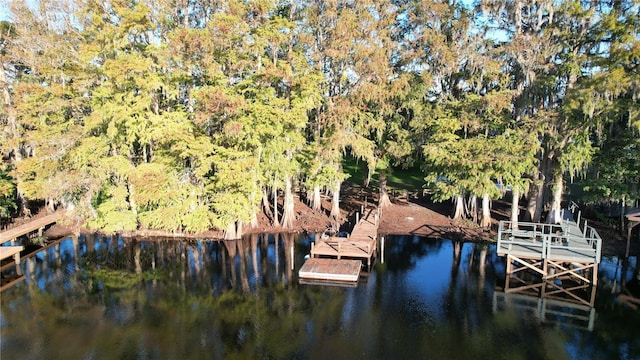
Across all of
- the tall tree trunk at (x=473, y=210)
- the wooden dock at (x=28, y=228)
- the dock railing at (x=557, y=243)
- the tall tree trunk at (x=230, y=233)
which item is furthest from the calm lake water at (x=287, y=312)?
the tall tree trunk at (x=473, y=210)

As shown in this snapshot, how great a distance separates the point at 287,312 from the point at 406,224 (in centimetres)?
1600

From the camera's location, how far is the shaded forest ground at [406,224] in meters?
28.5

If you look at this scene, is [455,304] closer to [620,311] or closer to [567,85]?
[620,311]

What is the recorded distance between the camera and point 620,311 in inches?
728

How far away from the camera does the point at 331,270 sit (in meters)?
21.8

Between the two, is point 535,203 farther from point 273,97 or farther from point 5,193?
point 5,193

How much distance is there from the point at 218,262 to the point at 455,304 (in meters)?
13.1

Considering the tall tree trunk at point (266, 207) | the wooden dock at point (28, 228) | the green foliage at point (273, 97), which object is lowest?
the wooden dock at point (28, 228)

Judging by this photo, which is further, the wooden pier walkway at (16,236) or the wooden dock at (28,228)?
the wooden dock at (28,228)

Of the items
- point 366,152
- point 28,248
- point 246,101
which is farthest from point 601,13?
point 28,248

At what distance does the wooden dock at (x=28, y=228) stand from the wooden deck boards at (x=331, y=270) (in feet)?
57.7

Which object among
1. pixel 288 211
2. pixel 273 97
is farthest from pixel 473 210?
pixel 273 97

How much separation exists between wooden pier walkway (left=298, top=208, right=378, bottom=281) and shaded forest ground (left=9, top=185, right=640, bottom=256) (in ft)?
16.0

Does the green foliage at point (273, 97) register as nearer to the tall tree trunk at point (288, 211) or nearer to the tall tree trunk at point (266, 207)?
the tall tree trunk at point (288, 211)
